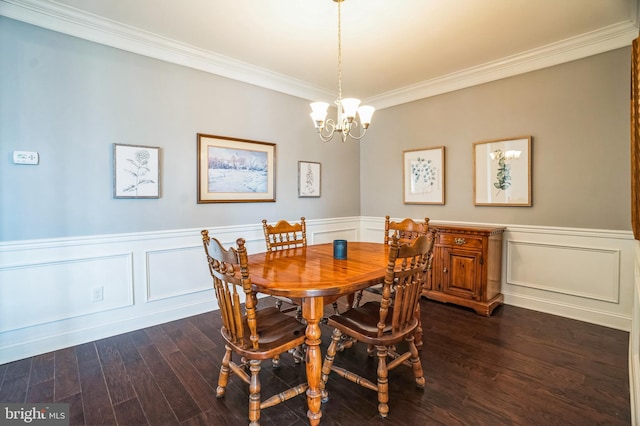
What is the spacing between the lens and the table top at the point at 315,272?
163 cm

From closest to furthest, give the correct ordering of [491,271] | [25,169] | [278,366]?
[278,366] → [25,169] → [491,271]

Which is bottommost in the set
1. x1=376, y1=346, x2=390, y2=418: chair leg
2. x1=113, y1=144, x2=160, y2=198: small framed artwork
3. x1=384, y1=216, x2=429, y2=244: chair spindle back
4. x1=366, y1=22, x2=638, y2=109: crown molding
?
x1=376, y1=346, x2=390, y2=418: chair leg

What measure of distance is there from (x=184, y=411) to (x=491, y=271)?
3.07m

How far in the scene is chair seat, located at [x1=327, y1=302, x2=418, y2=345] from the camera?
5.76ft

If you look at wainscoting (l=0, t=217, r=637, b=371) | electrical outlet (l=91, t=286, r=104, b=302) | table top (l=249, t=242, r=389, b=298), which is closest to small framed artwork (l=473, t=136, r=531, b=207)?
wainscoting (l=0, t=217, r=637, b=371)

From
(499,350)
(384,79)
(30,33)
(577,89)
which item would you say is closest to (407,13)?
(384,79)

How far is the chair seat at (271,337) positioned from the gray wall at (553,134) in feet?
9.40

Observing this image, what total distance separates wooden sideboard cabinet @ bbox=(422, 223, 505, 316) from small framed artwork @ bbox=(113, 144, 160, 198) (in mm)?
3086

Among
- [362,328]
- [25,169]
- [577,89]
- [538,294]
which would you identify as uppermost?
[577,89]

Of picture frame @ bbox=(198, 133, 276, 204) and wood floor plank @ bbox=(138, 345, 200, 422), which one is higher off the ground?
picture frame @ bbox=(198, 133, 276, 204)

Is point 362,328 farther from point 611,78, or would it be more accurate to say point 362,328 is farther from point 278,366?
point 611,78

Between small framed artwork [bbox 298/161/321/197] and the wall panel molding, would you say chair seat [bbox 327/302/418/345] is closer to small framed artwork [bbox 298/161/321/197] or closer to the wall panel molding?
the wall panel molding

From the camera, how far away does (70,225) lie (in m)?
2.56

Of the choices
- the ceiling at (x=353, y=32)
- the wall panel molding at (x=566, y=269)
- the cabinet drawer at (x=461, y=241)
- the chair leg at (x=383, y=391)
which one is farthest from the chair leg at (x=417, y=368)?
the ceiling at (x=353, y=32)
